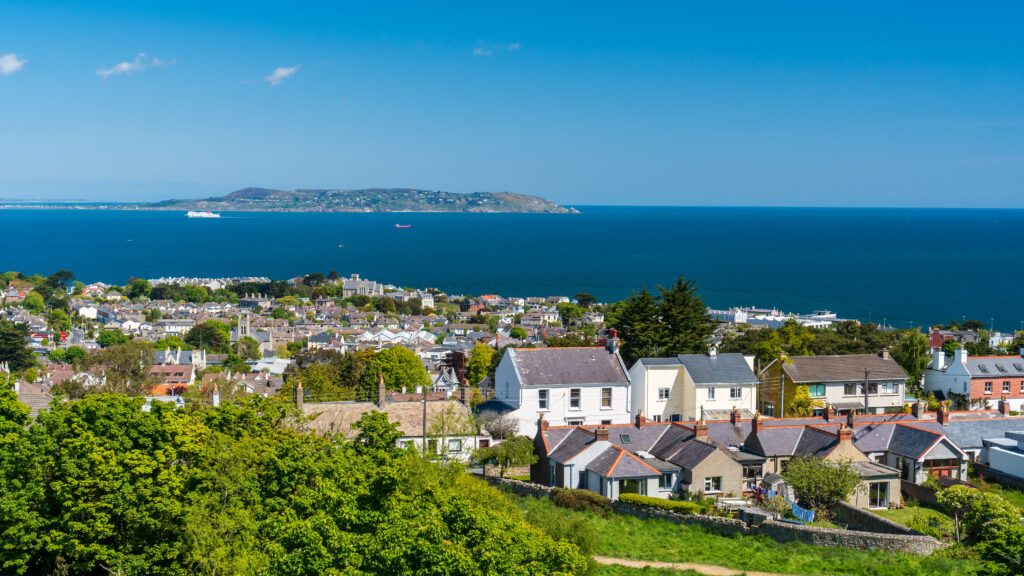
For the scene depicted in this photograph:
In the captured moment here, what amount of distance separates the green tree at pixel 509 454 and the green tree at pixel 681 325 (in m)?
19.6

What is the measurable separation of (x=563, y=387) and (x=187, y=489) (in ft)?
71.7

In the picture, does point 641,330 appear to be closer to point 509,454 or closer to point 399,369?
point 399,369

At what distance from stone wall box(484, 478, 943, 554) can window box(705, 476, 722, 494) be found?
309 centimetres

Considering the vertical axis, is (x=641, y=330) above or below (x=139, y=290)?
Result: above

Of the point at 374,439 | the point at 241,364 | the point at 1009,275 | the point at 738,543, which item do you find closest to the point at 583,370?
the point at 738,543

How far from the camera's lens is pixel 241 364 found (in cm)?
8375

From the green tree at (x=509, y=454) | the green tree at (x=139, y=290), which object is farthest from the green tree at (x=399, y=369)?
the green tree at (x=139, y=290)

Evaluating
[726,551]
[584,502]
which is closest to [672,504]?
[584,502]

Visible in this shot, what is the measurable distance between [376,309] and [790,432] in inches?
4443

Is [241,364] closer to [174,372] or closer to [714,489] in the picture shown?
[174,372]

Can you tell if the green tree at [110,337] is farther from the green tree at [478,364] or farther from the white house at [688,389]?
the white house at [688,389]

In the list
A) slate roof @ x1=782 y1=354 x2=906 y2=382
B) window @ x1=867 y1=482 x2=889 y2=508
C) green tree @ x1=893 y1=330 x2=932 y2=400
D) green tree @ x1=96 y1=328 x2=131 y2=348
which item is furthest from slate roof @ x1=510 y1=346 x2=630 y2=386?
green tree @ x1=96 y1=328 x2=131 y2=348

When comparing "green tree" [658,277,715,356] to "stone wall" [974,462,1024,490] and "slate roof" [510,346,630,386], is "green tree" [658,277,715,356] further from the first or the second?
"stone wall" [974,462,1024,490]

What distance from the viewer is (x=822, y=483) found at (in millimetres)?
31250
